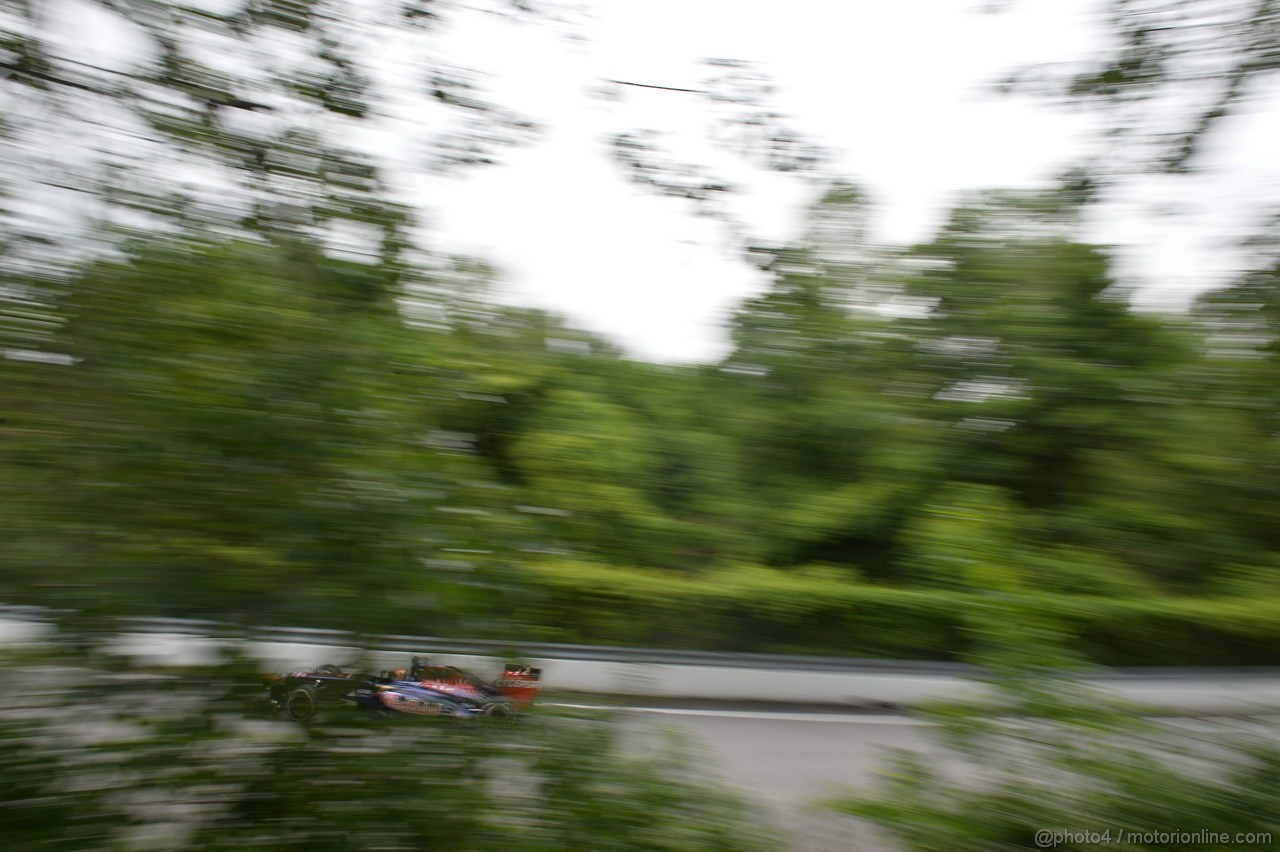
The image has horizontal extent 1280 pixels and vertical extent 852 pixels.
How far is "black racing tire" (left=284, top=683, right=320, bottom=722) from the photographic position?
204 centimetres

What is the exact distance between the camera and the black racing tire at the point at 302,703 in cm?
204

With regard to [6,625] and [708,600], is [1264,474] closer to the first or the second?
[708,600]

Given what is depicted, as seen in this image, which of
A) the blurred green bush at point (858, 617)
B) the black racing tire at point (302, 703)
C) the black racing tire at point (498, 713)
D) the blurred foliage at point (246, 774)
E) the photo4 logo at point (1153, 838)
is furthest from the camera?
the blurred green bush at point (858, 617)

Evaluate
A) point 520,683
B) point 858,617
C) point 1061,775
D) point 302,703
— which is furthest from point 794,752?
point 302,703

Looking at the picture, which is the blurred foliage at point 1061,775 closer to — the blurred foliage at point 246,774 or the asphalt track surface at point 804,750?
the asphalt track surface at point 804,750

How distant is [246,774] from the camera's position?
6.59ft

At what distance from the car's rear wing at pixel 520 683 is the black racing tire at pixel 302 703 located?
470 millimetres

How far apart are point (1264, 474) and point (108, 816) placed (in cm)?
456

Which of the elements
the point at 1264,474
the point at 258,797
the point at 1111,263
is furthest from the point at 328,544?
the point at 1264,474

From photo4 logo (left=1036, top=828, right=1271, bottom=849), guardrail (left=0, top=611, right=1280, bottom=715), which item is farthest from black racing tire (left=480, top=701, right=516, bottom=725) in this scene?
photo4 logo (left=1036, top=828, right=1271, bottom=849)

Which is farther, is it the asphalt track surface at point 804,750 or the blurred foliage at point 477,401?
the asphalt track surface at point 804,750

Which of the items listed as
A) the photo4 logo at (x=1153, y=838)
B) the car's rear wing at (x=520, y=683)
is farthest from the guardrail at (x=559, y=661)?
the photo4 logo at (x=1153, y=838)

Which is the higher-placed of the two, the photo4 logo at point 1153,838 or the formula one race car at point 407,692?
the formula one race car at point 407,692

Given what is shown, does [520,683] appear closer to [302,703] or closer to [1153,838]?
[302,703]
